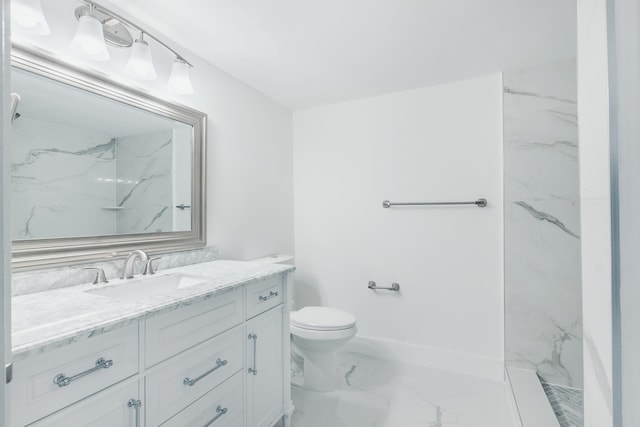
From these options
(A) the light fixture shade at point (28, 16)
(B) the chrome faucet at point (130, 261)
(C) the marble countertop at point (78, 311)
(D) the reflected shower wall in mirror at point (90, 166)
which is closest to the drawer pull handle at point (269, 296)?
(C) the marble countertop at point (78, 311)

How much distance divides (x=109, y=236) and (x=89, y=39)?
2.68 ft

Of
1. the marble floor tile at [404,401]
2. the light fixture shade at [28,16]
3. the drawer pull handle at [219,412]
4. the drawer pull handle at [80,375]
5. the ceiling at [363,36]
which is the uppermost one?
the ceiling at [363,36]

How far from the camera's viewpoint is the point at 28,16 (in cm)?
108

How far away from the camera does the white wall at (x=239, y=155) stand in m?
1.77

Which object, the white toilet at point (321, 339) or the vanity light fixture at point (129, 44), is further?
the white toilet at point (321, 339)

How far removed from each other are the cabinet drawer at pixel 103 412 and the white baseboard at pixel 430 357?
1.91 meters

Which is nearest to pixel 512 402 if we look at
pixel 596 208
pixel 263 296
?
pixel 263 296

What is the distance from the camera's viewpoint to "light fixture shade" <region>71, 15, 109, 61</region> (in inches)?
48.4

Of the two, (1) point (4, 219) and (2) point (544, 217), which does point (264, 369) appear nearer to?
(1) point (4, 219)

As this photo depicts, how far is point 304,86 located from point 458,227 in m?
1.55

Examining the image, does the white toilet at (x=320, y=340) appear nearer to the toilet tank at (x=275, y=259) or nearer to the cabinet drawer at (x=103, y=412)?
the toilet tank at (x=275, y=259)

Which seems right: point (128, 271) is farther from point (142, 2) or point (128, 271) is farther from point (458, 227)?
point (458, 227)

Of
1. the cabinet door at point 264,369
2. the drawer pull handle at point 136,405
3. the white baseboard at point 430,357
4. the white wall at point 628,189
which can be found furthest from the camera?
the white baseboard at point 430,357

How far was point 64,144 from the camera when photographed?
4.13 ft
